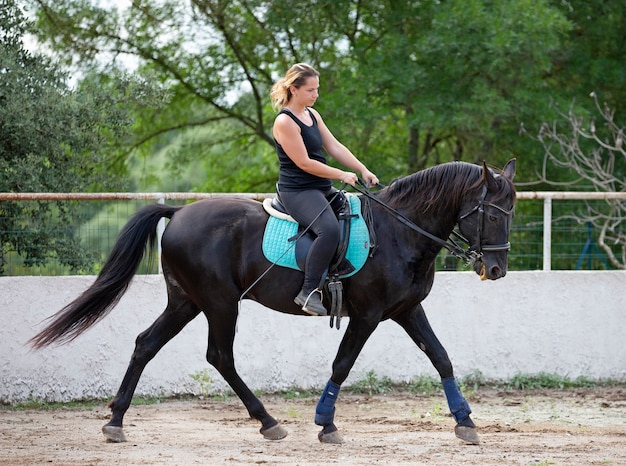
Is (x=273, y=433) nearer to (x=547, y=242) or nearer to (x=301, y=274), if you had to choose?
(x=301, y=274)

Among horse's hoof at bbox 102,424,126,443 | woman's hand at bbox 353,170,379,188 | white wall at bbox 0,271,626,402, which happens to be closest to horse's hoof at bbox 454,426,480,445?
woman's hand at bbox 353,170,379,188

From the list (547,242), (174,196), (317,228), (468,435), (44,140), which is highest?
(44,140)

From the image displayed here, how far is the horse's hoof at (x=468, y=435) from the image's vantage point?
5.89m

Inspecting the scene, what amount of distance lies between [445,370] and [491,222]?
1108 mm

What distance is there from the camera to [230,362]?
6184 mm

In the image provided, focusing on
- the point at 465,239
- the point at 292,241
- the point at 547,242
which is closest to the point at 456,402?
the point at 465,239

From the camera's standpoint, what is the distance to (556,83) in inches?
599

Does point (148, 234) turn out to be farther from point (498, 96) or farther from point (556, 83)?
point (556, 83)

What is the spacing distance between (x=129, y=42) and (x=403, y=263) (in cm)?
1025

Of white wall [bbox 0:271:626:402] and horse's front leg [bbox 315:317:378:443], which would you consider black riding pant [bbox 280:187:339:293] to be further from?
white wall [bbox 0:271:626:402]

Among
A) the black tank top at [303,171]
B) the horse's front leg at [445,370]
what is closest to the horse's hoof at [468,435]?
the horse's front leg at [445,370]

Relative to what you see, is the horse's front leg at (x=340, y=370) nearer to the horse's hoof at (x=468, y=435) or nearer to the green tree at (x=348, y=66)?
the horse's hoof at (x=468, y=435)

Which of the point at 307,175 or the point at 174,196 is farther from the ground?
the point at 307,175

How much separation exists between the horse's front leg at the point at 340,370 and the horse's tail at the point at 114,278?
5.42ft
